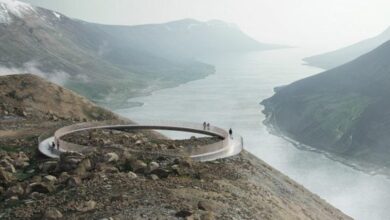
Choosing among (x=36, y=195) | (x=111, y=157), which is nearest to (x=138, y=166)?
(x=111, y=157)

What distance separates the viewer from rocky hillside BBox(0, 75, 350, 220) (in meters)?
37.6

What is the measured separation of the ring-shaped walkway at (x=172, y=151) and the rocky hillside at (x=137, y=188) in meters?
1.74

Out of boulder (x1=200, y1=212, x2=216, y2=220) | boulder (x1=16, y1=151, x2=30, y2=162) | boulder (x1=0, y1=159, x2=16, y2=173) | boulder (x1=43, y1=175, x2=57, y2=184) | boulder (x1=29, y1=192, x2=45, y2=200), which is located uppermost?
boulder (x1=16, y1=151, x2=30, y2=162)

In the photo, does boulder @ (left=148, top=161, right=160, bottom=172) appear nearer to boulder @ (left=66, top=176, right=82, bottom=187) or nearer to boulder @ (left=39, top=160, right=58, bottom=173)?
boulder @ (left=66, top=176, right=82, bottom=187)

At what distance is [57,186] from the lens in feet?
141

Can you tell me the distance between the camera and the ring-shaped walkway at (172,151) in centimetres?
5700

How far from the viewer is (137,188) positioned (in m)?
41.6

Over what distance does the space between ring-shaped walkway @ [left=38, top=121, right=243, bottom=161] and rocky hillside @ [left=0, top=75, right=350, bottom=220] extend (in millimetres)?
1738

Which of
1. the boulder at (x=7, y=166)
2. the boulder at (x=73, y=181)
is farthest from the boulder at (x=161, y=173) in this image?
the boulder at (x=7, y=166)

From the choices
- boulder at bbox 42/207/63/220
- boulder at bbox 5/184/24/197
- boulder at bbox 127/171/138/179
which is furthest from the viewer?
boulder at bbox 127/171/138/179

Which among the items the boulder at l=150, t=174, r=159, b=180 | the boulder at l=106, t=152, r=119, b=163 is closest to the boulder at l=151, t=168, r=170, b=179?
the boulder at l=150, t=174, r=159, b=180

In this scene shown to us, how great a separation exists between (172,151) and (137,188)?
13.5m

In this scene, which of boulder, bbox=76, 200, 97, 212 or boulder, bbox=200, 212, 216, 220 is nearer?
→ boulder, bbox=200, 212, 216, 220

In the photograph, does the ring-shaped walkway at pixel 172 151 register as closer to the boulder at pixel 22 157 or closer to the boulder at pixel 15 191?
the boulder at pixel 22 157
